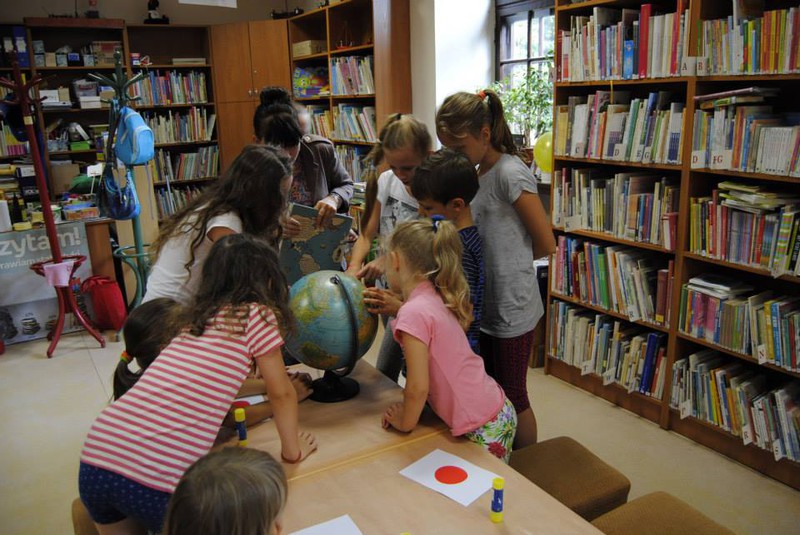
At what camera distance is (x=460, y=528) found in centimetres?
128

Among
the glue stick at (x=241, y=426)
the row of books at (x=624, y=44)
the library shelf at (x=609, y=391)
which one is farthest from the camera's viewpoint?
the library shelf at (x=609, y=391)

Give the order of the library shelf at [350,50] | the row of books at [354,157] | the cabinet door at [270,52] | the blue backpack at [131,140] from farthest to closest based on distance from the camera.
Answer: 1. the cabinet door at [270,52]
2. the row of books at [354,157]
3. the library shelf at [350,50]
4. the blue backpack at [131,140]

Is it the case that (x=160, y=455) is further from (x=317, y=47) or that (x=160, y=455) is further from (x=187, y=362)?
(x=317, y=47)

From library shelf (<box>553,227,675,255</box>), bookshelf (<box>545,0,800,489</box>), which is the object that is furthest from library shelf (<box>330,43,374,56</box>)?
library shelf (<box>553,227,675,255</box>)

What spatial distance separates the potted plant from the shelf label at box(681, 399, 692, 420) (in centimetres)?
190

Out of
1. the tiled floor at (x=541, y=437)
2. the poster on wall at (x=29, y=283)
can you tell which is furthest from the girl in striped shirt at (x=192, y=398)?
the poster on wall at (x=29, y=283)

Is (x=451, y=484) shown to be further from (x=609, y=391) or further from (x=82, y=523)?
(x=609, y=391)

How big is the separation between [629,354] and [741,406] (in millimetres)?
615

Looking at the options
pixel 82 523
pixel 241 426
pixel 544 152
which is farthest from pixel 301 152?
pixel 82 523

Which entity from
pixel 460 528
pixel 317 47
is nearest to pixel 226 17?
pixel 317 47

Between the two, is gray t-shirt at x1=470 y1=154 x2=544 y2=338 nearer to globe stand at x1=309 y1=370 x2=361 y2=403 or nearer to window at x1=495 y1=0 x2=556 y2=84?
globe stand at x1=309 y1=370 x2=361 y2=403

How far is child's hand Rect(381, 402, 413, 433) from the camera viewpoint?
166 cm

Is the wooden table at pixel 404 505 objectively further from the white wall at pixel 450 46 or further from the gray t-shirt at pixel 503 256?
the white wall at pixel 450 46

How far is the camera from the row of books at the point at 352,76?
191 inches
